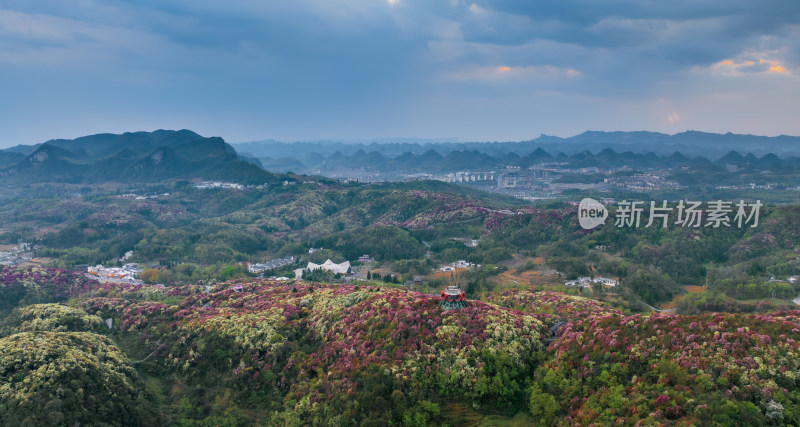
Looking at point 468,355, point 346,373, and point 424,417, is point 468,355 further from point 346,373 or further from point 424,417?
point 346,373

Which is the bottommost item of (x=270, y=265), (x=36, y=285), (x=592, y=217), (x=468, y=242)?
(x=270, y=265)

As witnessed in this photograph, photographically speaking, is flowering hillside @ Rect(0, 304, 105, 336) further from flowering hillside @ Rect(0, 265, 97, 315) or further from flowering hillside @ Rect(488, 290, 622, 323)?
flowering hillside @ Rect(488, 290, 622, 323)

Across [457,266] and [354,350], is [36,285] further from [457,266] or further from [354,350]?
[457,266]

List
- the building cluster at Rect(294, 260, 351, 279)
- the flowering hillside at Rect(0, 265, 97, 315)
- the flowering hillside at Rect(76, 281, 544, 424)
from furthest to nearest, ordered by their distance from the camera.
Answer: the building cluster at Rect(294, 260, 351, 279)
the flowering hillside at Rect(0, 265, 97, 315)
the flowering hillside at Rect(76, 281, 544, 424)

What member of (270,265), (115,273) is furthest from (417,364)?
(115,273)

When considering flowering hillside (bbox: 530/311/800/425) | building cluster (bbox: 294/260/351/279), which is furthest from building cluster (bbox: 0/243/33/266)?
flowering hillside (bbox: 530/311/800/425)

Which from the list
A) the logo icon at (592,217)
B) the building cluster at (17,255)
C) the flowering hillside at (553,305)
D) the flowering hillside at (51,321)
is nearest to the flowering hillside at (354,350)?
the flowering hillside at (51,321)

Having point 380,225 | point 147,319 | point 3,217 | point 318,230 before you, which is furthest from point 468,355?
point 3,217
